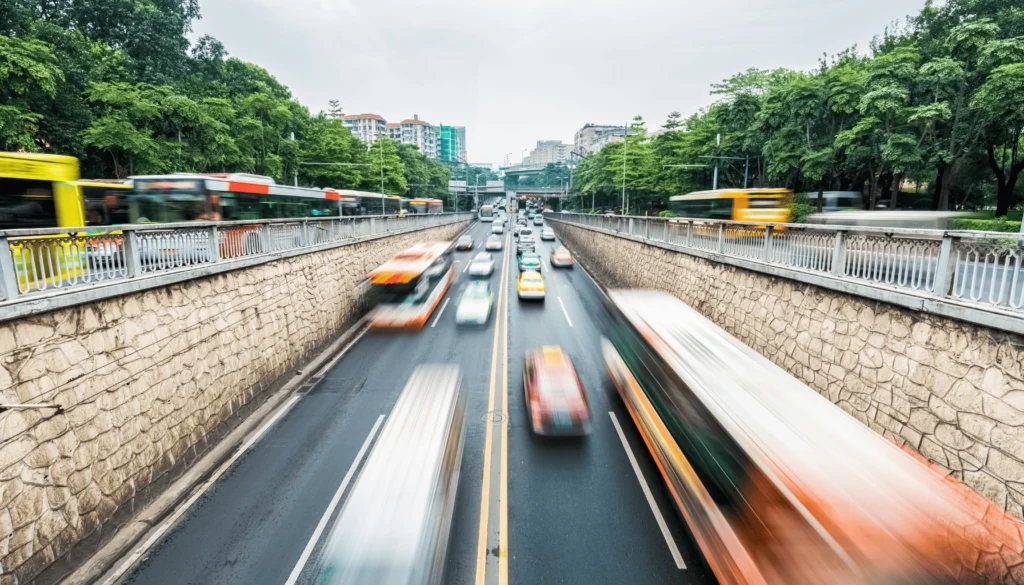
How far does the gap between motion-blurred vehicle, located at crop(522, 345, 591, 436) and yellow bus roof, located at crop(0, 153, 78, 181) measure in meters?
12.0

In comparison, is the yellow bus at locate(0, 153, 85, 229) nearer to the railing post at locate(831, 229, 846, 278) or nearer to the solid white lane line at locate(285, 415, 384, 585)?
the solid white lane line at locate(285, 415, 384, 585)

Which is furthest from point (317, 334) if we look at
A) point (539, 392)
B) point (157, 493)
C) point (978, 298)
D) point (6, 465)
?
point (978, 298)

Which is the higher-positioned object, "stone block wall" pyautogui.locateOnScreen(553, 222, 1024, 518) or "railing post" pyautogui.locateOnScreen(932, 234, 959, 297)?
"railing post" pyautogui.locateOnScreen(932, 234, 959, 297)

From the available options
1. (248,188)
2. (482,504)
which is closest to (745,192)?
(482,504)

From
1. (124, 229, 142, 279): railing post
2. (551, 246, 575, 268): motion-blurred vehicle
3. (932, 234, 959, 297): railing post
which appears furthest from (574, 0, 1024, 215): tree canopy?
(124, 229, 142, 279): railing post

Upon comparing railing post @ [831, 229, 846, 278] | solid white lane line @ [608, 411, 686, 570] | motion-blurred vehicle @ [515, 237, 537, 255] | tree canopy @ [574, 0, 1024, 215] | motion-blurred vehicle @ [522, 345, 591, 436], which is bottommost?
solid white lane line @ [608, 411, 686, 570]

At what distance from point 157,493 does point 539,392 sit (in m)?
7.38

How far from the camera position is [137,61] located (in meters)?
41.0

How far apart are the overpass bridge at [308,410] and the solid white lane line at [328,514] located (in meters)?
0.04

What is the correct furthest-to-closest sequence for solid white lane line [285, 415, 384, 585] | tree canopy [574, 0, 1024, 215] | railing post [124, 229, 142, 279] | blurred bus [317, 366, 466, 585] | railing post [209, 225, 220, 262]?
tree canopy [574, 0, 1024, 215]
railing post [209, 225, 220, 262]
railing post [124, 229, 142, 279]
solid white lane line [285, 415, 384, 585]
blurred bus [317, 366, 466, 585]

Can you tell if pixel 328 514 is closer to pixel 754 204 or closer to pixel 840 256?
pixel 840 256

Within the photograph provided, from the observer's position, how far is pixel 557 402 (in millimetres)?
9930

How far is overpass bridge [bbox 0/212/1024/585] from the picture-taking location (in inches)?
234

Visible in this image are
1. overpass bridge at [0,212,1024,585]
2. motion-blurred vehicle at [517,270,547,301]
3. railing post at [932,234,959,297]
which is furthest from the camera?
motion-blurred vehicle at [517,270,547,301]
